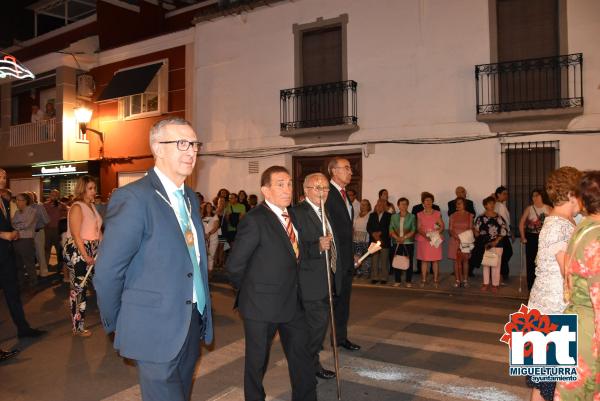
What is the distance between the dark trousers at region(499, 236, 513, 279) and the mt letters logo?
698 cm

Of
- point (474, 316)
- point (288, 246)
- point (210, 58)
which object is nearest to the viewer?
point (288, 246)

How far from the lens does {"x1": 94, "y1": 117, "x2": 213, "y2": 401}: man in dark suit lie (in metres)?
2.64

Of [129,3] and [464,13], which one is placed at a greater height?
[129,3]

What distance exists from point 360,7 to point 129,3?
10799mm

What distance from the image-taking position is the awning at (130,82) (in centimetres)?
1705

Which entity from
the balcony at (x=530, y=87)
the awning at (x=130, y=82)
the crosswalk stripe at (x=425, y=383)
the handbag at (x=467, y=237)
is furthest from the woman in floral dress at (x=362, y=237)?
the awning at (x=130, y=82)

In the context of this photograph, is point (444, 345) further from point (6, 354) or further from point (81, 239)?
point (6, 354)

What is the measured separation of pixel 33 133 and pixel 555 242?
21.2 metres

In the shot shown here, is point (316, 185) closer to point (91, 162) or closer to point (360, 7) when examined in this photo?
point (360, 7)

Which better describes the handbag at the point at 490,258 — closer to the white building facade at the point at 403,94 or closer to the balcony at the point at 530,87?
the white building facade at the point at 403,94

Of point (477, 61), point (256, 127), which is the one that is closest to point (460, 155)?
point (477, 61)

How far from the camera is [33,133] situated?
67.0ft

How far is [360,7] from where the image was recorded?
14.1 metres

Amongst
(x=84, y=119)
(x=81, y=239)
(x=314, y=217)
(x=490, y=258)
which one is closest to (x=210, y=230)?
(x=81, y=239)
